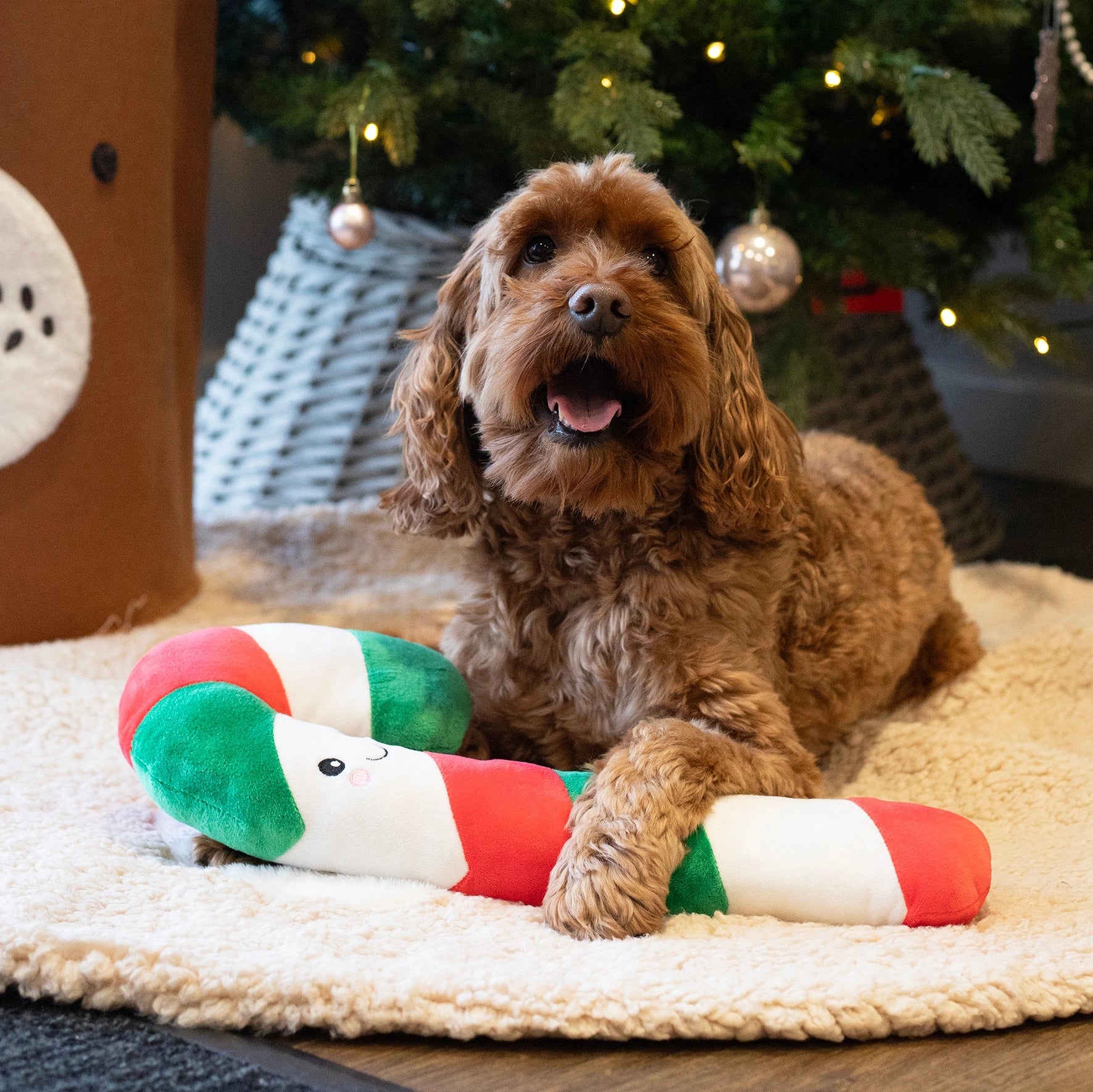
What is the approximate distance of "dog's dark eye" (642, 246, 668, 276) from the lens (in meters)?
1.70

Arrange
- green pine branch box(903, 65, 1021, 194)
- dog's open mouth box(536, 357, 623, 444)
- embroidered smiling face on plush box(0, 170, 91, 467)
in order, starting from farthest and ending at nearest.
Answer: green pine branch box(903, 65, 1021, 194) < embroidered smiling face on plush box(0, 170, 91, 467) < dog's open mouth box(536, 357, 623, 444)

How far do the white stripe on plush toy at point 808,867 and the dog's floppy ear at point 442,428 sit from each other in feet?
1.95

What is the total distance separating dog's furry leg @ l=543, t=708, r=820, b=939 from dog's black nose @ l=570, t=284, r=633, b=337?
1.63ft

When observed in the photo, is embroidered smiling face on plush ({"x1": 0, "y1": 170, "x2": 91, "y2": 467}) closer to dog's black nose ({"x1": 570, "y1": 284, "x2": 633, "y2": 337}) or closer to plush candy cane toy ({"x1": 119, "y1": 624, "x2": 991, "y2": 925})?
plush candy cane toy ({"x1": 119, "y1": 624, "x2": 991, "y2": 925})

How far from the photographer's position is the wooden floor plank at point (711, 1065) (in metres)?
1.12

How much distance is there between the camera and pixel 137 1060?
111 cm

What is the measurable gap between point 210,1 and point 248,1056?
6.81 ft

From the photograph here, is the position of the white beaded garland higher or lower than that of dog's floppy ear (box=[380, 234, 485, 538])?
higher

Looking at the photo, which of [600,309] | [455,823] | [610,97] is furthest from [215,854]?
[610,97]

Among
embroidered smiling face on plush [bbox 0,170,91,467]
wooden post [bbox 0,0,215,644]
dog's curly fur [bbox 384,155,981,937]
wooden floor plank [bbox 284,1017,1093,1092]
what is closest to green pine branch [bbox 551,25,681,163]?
dog's curly fur [bbox 384,155,981,937]

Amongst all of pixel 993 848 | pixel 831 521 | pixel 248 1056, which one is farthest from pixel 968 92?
pixel 248 1056

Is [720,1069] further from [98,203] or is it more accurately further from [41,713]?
[98,203]

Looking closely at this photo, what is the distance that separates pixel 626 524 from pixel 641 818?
0.46 metres

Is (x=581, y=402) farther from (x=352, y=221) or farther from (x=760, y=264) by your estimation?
Result: (x=352, y=221)
